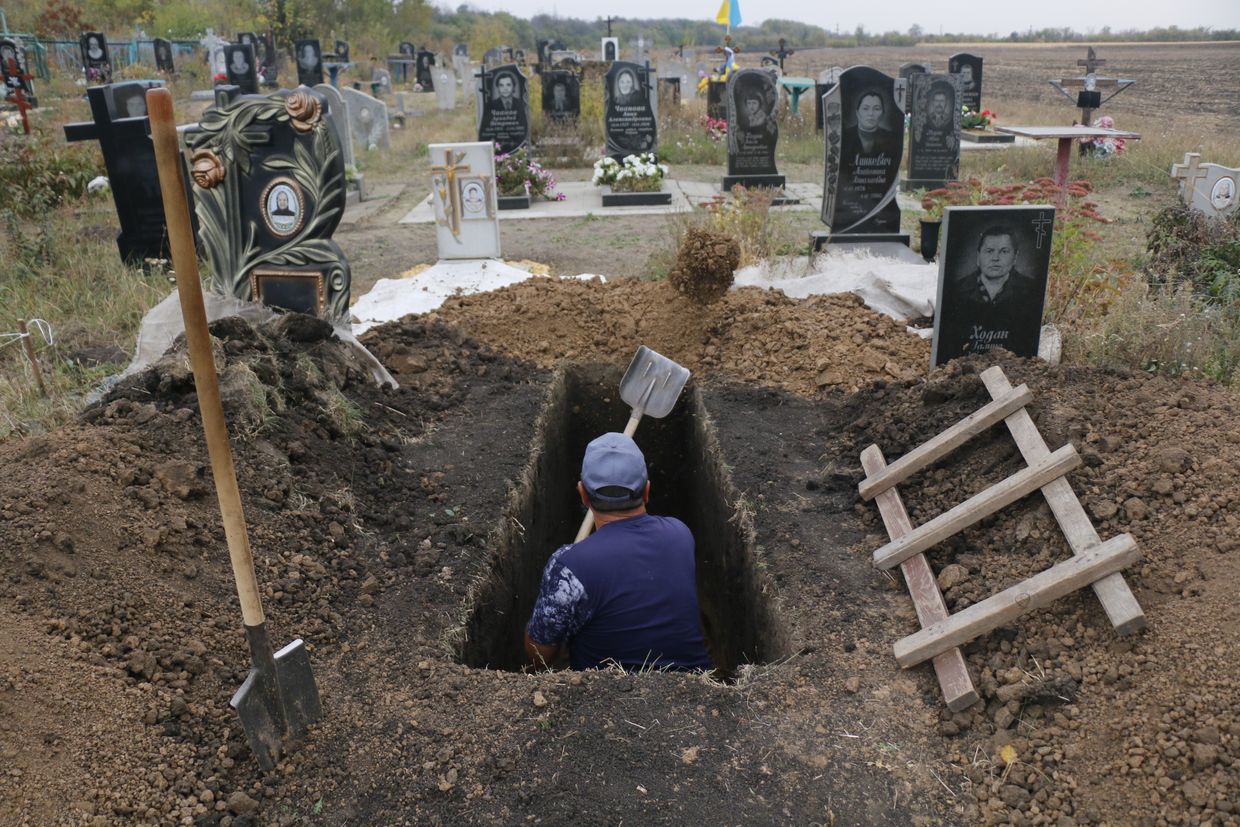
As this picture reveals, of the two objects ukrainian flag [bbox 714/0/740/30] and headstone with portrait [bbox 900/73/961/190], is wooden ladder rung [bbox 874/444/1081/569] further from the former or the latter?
ukrainian flag [bbox 714/0/740/30]

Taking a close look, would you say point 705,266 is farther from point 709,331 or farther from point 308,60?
point 308,60

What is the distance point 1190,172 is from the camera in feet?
28.7

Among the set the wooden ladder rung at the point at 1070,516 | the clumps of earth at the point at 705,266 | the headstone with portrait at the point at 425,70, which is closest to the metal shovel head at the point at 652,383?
the clumps of earth at the point at 705,266

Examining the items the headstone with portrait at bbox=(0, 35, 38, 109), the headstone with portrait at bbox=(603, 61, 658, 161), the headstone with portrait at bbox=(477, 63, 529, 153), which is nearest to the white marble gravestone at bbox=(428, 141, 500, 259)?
the headstone with portrait at bbox=(477, 63, 529, 153)

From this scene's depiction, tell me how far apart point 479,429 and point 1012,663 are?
328 cm

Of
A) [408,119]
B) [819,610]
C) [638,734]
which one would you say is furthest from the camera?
[408,119]

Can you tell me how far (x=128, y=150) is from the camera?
8.92 meters

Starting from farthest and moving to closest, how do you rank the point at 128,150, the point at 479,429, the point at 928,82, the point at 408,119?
the point at 408,119 < the point at 928,82 < the point at 128,150 < the point at 479,429

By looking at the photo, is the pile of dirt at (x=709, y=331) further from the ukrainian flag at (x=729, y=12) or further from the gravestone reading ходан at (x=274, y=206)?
the ukrainian flag at (x=729, y=12)

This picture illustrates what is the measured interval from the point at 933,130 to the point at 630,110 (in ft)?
15.8

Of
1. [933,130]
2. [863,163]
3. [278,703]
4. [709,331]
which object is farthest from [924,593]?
[933,130]

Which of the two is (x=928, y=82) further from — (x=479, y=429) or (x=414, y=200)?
(x=479, y=429)

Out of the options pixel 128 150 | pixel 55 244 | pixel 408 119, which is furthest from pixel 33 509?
pixel 408 119

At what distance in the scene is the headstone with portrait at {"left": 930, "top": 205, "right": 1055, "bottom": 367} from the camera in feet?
18.1
